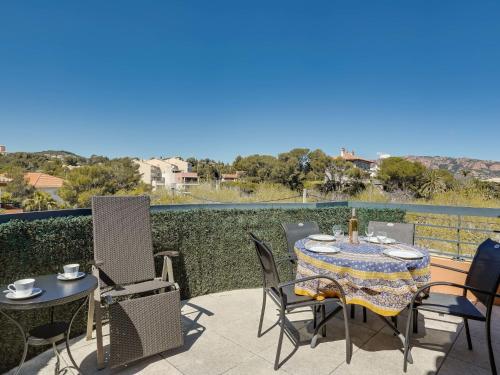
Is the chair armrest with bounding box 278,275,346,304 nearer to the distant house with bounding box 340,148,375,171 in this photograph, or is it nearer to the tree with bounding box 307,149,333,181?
the tree with bounding box 307,149,333,181

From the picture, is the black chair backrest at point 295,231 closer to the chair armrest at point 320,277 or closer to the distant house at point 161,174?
the chair armrest at point 320,277

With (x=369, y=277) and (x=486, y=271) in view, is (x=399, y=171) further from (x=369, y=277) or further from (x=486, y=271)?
(x=369, y=277)

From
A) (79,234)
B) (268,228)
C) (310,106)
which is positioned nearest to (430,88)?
(310,106)

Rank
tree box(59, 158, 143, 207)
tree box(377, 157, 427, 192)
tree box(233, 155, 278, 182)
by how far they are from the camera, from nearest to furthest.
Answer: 1. tree box(377, 157, 427, 192)
2. tree box(59, 158, 143, 207)
3. tree box(233, 155, 278, 182)

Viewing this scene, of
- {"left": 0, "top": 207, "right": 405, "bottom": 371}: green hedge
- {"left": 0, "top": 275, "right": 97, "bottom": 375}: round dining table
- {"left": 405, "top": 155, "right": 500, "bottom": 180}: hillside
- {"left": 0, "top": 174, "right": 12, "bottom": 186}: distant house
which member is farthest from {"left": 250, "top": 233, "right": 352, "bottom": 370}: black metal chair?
{"left": 405, "top": 155, "right": 500, "bottom": 180}: hillside

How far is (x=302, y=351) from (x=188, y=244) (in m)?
1.85

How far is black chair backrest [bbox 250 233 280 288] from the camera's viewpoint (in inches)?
87.4

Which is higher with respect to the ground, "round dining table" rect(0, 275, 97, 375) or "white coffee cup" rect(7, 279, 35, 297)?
"white coffee cup" rect(7, 279, 35, 297)

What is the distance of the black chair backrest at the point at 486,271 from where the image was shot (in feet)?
6.85

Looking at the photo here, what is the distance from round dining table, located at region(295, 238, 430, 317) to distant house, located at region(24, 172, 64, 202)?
28049 mm

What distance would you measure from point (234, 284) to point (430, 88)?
60.1 feet

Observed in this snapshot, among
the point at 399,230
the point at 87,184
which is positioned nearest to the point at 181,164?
the point at 87,184

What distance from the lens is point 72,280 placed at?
6.61 ft

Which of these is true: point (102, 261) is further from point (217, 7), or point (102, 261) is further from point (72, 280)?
point (217, 7)
